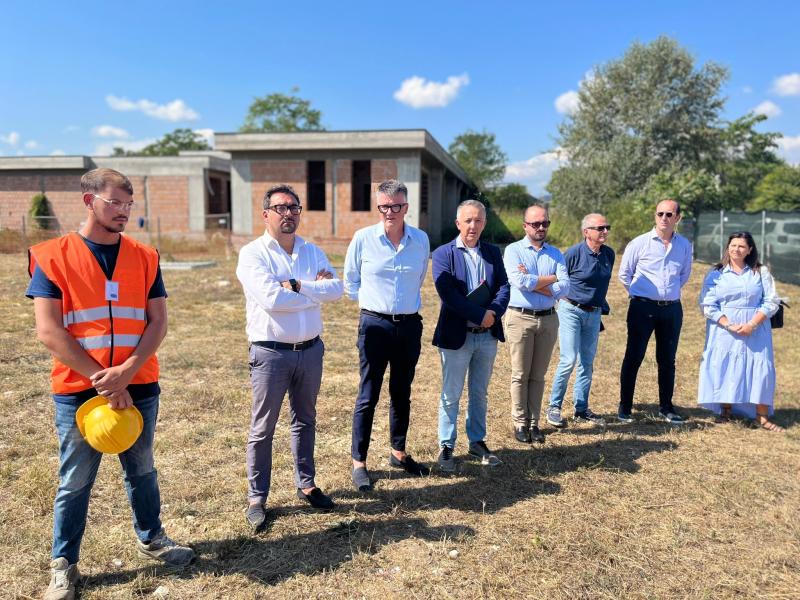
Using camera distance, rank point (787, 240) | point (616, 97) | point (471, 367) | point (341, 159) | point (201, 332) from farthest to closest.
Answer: point (616, 97), point (341, 159), point (787, 240), point (201, 332), point (471, 367)

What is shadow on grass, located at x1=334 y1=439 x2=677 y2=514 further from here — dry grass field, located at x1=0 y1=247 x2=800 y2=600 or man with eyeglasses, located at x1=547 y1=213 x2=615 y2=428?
man with eyeglasses, located at x1=547 y1=213 x2=615 y2=428

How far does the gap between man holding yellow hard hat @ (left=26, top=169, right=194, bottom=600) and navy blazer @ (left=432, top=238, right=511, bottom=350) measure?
190 centimetres

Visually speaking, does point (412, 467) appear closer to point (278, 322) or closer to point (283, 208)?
point (278, 322)

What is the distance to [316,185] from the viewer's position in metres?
20.2

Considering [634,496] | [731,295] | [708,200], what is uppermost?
[708,200]

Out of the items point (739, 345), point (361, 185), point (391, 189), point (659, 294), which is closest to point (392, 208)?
point (391, 189)

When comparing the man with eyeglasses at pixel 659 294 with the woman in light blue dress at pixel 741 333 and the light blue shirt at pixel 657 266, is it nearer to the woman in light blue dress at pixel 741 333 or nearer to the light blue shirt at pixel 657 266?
the light blue shirt at pixel 657 266

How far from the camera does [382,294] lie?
367 cm

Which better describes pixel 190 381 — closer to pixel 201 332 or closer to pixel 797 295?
pixel 201 332

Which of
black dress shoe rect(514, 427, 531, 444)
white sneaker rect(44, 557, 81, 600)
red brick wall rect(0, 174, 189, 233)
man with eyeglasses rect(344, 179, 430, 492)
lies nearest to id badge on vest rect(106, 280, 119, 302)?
white sneaker rect(44, 557, 81, 600)

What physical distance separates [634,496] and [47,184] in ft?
96.3

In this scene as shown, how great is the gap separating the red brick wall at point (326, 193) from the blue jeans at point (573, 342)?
1442cm

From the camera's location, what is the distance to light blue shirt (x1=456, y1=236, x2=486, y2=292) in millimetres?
3963

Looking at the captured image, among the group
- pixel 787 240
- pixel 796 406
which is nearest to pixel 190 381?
pixel 796 406
